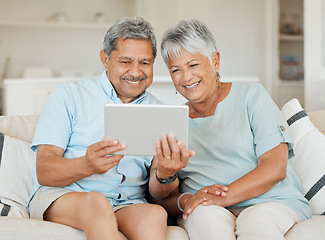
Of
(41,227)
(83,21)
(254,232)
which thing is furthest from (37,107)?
(254,232)

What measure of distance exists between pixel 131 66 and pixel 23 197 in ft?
2.23

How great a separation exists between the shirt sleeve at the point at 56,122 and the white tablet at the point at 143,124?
12.3 inches

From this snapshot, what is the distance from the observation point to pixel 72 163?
1445mm

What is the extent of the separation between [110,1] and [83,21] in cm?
47

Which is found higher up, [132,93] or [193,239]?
[132,93]

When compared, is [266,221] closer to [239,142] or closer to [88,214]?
[239,142]

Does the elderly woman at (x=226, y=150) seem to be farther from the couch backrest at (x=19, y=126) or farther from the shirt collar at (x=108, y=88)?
the couch backrest at (x=19, y=126)

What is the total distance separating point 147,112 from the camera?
130 cm

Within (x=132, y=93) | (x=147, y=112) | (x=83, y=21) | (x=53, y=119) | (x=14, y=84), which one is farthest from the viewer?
(x=83, y=21)

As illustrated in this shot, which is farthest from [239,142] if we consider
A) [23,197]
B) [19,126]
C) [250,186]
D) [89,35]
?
[89,35]

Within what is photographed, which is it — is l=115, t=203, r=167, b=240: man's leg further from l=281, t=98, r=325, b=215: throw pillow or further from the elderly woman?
l=281, t=98, r=325, b=215: throw pillow

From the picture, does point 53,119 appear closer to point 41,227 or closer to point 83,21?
point 41,227

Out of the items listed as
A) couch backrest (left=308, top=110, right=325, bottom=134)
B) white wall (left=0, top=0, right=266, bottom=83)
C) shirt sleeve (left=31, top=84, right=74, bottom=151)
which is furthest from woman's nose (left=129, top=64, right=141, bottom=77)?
white wall (left=0, top=0, right=266, bottom=83)

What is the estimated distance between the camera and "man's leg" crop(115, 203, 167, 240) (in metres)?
1.38
